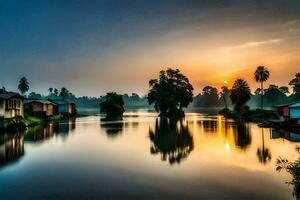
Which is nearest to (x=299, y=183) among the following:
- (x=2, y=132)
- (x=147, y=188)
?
(x=147, y=188)

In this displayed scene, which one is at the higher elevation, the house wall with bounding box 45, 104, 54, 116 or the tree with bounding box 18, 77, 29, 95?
the tree with bounding box 18, 77, 29, 95

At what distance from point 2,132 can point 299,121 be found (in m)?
57.1

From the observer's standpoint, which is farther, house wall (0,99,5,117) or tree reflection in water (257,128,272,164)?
house wall (0,99,5,117)

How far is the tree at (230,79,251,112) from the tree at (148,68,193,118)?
22442 millimetres

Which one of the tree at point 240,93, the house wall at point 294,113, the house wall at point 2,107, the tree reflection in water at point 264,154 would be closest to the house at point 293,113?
the house wall at point 294,113

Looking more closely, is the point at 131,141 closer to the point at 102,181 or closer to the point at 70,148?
the point at 70,148

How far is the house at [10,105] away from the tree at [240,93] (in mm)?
75409

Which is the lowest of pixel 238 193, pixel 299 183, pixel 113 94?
pixel 238 193

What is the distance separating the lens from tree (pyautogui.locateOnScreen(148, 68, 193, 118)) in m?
126

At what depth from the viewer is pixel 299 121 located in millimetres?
62031

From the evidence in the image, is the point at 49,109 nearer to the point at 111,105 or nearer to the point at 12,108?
the point at 111,105

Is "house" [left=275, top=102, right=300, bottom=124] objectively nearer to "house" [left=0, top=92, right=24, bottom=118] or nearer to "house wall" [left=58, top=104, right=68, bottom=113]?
"house" [left=0, top=92, right=24, bottom=118]

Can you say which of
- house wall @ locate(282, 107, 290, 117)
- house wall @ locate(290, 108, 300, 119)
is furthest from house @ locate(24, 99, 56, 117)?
house wall @ locate(290, 108, 300, 119)

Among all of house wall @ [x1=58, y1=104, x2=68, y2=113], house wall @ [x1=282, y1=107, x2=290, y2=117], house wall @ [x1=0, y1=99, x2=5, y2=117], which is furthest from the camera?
house wall @ [x1=58, y1=104, x2=68, y2=113]
